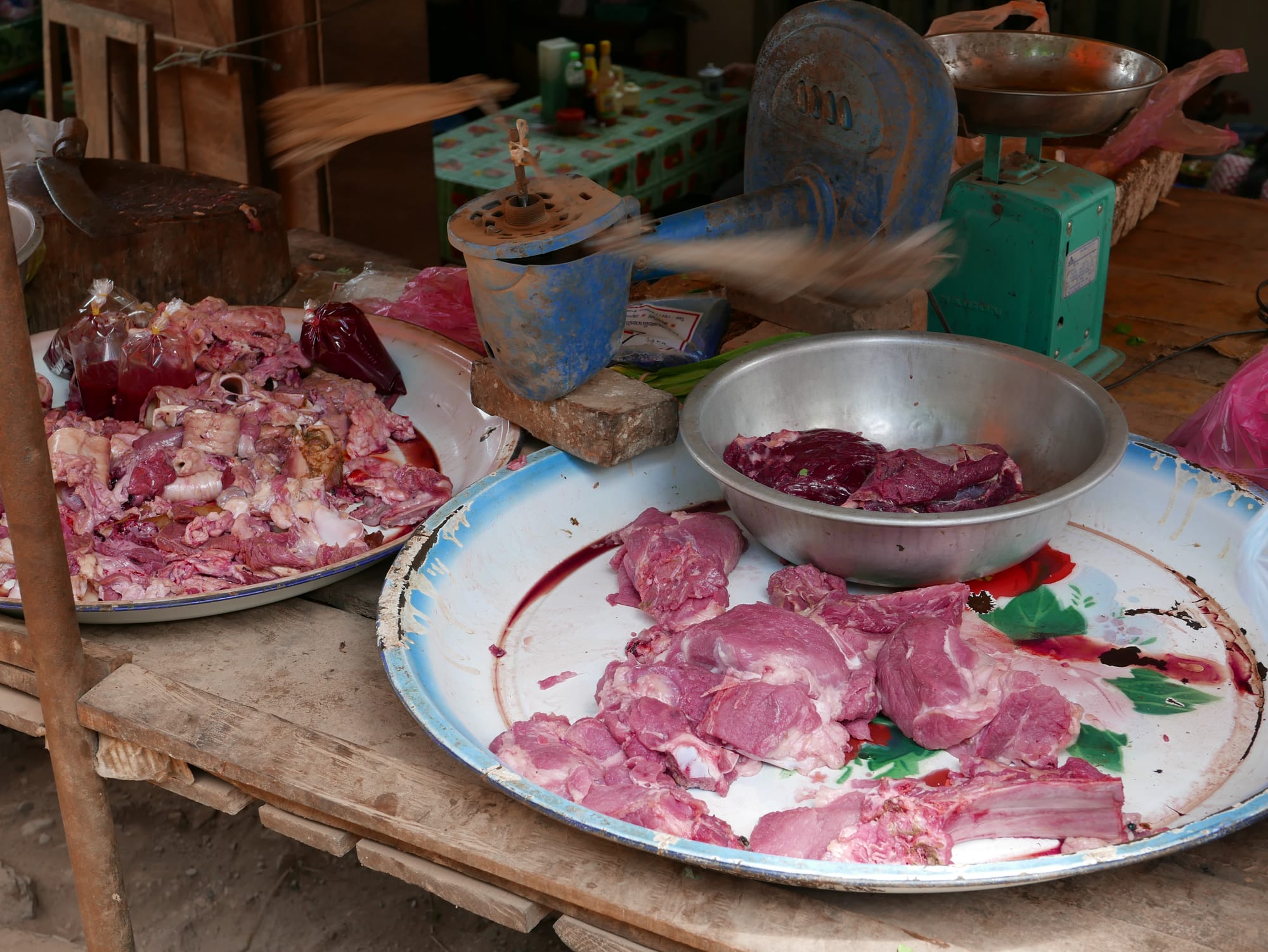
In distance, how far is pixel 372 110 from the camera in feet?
8.27

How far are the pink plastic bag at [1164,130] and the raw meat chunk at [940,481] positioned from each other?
1.93m

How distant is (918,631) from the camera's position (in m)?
1.94

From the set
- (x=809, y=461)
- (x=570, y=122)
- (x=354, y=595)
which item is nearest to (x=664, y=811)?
(x=809, y=461)

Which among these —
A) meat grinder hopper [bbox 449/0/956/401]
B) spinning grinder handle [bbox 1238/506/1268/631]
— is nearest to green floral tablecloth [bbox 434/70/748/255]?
meat grinder hopper [bbox 449/0/956/401]

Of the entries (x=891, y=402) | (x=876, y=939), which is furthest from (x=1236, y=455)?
(x=876, y=939)

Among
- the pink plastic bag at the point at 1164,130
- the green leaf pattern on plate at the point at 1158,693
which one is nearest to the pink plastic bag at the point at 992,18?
the pink plastic bag at the point at 1164,130

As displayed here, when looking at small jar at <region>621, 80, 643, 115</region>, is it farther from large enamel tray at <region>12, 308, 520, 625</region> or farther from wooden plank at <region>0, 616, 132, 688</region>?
wooden plank at <region>0, 616, 132, 688</region>

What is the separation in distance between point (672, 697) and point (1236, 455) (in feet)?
4.57

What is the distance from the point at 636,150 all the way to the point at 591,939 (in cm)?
471

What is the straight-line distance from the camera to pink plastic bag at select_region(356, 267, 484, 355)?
333 cm

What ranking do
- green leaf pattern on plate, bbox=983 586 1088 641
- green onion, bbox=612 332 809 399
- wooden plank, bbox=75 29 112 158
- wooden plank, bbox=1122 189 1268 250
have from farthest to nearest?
1. wooden plank, bbox=75 29 112 158
2. wooden plank, bbox=1122 189 1268 250
3. green onion, bbox=612 332 809 399
4. green leaf pattern on plate, bbox=983 586 1088 641

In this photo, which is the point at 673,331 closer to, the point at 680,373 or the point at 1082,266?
the point at 680,373

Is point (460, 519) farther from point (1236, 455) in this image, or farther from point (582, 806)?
point (1236, 455)

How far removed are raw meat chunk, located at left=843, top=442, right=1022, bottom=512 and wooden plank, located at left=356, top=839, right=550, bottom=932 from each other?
2.78 ft
